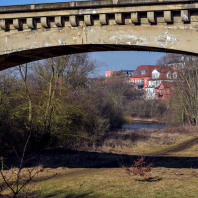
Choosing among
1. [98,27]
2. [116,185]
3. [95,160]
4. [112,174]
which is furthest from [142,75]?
[98,27]

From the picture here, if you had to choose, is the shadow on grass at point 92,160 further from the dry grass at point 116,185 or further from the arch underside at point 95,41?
the arch underside at point 95,41

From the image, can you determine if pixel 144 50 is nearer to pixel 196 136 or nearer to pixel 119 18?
pixel 119 18

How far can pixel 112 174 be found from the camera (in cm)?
1333

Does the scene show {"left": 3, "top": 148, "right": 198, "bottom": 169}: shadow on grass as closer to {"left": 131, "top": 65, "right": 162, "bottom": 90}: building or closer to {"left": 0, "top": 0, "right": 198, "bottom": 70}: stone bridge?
{"left": 0, "top": 0, "right": 198, "bottom": 70}: stone bridge

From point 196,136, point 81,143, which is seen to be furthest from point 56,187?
point 196,136

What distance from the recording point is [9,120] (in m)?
16.4

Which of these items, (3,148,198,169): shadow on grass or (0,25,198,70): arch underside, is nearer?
(0,25,198,70): arch underside

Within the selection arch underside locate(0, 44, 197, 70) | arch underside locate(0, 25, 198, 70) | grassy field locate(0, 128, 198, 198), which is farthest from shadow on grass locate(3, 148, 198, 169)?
arch underside locate(0, 25, 198, 70)

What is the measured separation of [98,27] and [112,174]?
7328 millimetres

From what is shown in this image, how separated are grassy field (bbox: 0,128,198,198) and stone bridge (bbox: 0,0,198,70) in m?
3.93

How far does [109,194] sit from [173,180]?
2599 mm

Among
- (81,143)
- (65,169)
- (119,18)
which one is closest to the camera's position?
(119,18)

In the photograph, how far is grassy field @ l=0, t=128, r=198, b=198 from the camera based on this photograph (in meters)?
10.6

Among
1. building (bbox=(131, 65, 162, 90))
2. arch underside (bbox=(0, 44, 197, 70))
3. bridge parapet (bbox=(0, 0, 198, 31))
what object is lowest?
arch underside (bbox=(0, 44, 197, 70))
